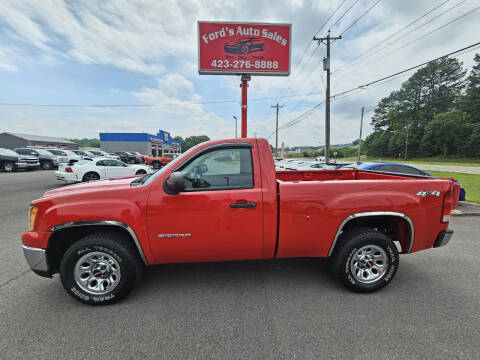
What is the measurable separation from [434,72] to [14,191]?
8972cm

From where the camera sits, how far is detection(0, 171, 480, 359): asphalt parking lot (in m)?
1.89

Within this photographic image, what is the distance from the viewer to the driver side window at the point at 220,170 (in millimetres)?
2496

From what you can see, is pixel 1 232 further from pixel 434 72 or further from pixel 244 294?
pixel 434 72

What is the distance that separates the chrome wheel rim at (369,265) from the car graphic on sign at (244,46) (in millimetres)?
13190

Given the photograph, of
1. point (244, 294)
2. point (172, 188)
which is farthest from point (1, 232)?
point (244, 294)

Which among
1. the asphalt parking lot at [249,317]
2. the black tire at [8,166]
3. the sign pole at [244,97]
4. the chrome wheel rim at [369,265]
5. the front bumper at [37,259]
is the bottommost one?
the asphalt parking lot at [249,317]

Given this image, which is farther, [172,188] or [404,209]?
[404,209]

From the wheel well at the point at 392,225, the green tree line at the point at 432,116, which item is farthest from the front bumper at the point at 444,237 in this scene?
the green tree line at the point at 432,116

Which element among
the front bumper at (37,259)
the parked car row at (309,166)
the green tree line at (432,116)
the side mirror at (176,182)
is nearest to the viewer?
A: the side mirror at (176,182)

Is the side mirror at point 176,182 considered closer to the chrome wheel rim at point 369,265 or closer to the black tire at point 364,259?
the black tire at point 364,259

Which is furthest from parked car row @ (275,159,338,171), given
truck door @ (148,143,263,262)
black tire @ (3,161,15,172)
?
black tire @ (3,161,15,172)

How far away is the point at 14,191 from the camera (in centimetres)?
906

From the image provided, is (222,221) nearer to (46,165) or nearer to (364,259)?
(364,259)

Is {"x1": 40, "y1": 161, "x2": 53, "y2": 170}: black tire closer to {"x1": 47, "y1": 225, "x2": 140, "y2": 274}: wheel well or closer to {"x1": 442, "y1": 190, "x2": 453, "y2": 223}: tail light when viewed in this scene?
{"x1": 47, "y1": 225, "x2": 140, "y2": 274}: wheel well
